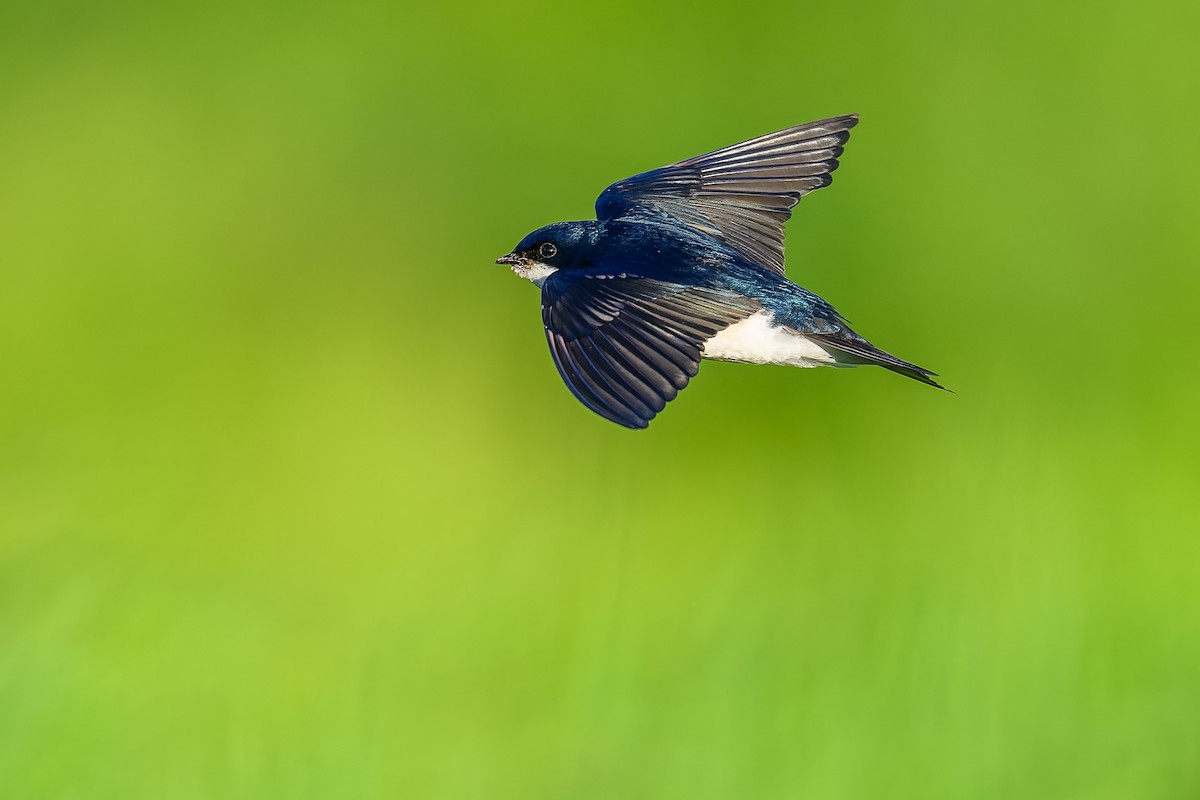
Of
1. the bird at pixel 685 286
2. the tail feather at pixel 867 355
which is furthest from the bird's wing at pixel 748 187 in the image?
the tail feather at pixel 867 355

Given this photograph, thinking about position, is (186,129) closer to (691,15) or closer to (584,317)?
(691,15)

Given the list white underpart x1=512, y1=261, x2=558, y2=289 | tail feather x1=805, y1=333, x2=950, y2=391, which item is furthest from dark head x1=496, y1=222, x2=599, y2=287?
tail feather x1=805, y1=333, x2=950, y2=391

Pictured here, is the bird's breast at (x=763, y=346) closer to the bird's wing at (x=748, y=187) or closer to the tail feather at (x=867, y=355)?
the tail feather at (x=867, y=355)

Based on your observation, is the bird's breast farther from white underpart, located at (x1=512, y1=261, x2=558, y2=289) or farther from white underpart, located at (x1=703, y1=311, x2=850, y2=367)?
white underpart, located at (x1=512, y1=261, x2=558, y2=289)

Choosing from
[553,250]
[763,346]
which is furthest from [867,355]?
[553,250]

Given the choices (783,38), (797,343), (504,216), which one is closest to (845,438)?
Answer: (504,216)

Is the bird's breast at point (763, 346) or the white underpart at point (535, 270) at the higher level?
the white underpart at point (535, 270)
